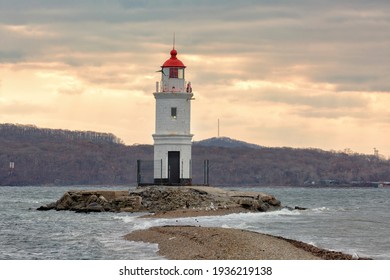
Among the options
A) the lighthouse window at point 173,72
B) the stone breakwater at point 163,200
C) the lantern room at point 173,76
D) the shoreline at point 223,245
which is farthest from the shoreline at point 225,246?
the lighthouse window at point 173,72

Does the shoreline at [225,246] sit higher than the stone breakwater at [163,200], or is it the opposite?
the stone breakwater at [163,200]

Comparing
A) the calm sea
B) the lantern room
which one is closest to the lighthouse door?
the lantern room

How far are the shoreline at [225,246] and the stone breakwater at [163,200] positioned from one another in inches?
604

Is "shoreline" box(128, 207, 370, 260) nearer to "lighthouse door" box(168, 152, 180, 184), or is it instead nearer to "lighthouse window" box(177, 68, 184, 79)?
"lighthouse door" box(168, 152, 180, 184)

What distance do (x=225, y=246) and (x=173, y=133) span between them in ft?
83.4

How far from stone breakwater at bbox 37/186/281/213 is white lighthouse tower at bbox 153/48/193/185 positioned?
4.81 feet

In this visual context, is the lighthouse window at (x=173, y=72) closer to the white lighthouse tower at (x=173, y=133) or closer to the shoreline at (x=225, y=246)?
the white lighthouse tower at (x=173, y=133)

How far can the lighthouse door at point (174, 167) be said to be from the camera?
52.8m

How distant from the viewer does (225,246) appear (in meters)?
27.5

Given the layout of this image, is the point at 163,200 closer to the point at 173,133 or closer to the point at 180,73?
the point at 173,133

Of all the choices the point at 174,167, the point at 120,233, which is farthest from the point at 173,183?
the point at 120,233
